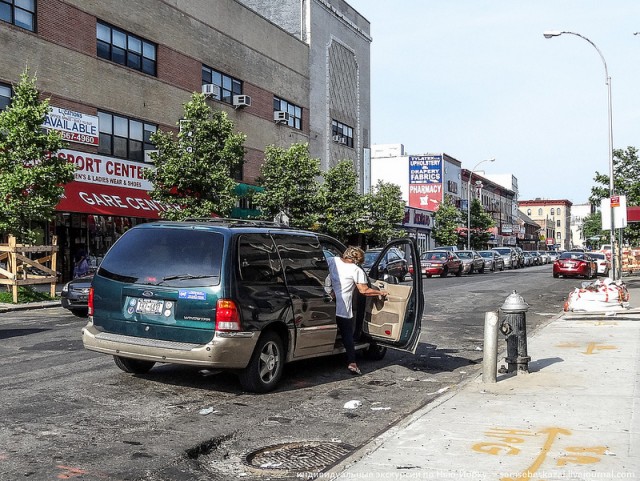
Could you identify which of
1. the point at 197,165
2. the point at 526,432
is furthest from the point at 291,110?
the point at 526,432

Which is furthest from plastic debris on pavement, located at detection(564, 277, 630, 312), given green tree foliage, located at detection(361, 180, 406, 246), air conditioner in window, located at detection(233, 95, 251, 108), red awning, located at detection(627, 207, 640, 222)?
green tree foliage, located at detection(361, 180, 406, 246)

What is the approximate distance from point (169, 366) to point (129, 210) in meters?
19.8

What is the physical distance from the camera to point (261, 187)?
122 feet

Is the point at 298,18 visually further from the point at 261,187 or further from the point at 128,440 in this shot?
the point at 128,440

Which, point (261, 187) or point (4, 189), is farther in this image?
point (261, 187)

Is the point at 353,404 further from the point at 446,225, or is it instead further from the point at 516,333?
the point at 446,225

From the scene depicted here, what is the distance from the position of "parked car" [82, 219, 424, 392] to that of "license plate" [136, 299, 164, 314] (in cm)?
1

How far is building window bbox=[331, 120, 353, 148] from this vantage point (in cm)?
4922

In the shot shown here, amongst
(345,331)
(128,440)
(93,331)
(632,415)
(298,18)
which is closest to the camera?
(128,440)

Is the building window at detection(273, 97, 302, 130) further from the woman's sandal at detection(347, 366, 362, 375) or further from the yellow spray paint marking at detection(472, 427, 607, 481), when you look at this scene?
the yellow spray paint marking at detection(472, 427, 607, 481)

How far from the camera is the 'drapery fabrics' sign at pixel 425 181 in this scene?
78000 mm

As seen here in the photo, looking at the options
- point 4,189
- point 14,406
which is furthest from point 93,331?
point 4,189

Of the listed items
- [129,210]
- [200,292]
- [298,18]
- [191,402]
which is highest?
[298,18]

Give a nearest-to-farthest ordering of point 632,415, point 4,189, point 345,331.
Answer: point 632,415, point 345,331, point 4,189
